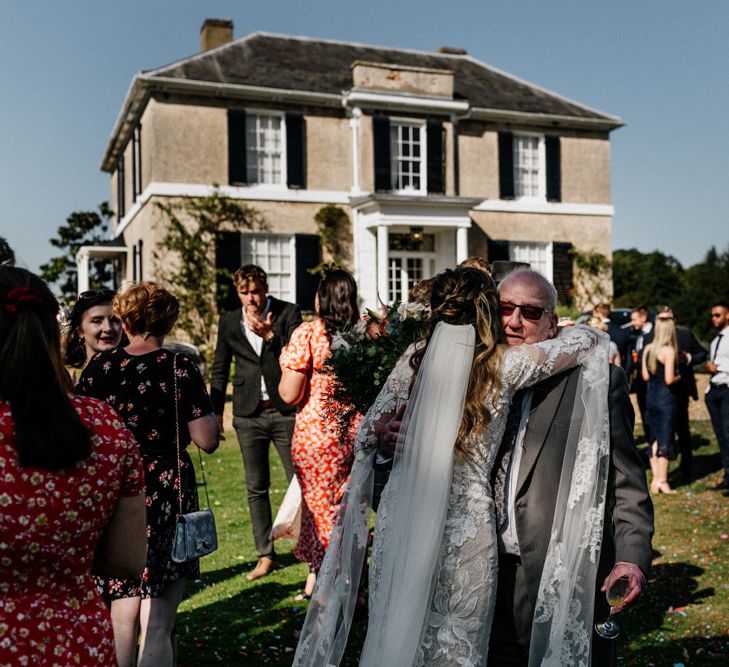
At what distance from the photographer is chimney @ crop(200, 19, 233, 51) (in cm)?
2506

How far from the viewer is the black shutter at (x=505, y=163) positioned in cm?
2458

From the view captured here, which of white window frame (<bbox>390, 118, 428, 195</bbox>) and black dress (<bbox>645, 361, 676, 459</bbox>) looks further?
white window frame (<bbox>390, 118, 428, 195</bbox>)

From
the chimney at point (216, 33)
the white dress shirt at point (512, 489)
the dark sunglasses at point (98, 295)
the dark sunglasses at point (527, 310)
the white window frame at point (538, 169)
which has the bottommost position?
the white dress shirt at point (512, 489)

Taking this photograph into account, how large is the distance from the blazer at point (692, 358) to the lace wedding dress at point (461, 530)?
8229 mm

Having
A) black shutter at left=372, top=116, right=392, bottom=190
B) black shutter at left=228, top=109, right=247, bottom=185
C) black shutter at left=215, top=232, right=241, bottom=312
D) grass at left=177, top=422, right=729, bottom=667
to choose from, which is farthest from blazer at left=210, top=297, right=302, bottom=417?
black shutter at left=372, top=116, right=392, bottom=190

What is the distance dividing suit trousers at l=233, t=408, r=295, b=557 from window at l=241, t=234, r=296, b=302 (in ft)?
51.4

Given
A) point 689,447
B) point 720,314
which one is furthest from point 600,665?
point 689,447

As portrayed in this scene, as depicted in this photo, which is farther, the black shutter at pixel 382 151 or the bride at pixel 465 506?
the black shutter at pixel 382 151

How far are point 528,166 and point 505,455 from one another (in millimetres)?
Result: 23118

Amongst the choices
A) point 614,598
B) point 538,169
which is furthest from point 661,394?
point 538,169

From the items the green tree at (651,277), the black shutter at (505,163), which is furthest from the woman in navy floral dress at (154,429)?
the green tree at (651,277)

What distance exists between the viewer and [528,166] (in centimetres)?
2516

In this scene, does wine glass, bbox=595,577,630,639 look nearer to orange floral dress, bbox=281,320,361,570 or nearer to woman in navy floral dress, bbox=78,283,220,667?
woman in navy floral dress, bbox=78,283,220,667

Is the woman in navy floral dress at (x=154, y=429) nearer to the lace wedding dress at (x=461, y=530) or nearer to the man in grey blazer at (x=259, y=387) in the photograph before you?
the lace wedding dress at (x=461, y=530)
